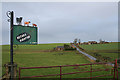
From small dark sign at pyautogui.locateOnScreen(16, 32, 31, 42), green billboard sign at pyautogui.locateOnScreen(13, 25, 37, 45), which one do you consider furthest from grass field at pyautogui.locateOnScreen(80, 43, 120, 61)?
small dark sign at pyautogui.locateOnScreen(16, 32, 31, 42)

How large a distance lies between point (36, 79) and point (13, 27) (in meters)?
4.37

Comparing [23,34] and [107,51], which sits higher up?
[23,34]

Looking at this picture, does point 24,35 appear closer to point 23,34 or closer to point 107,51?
point 23,34

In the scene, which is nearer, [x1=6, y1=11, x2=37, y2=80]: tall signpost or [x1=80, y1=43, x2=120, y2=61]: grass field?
[x1=6, y1=11, x2=37, y2=80]: tall signpost

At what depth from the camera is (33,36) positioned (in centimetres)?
361

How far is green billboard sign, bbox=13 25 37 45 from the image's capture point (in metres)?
3.53

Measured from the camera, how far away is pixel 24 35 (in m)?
3.51

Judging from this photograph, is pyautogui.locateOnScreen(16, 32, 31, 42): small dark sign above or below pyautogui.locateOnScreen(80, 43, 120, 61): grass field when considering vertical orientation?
above

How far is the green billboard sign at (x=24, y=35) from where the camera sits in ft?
11.6

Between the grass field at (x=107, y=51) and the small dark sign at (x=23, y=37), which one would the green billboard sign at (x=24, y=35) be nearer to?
the small dark sign at (x=23, y=37)

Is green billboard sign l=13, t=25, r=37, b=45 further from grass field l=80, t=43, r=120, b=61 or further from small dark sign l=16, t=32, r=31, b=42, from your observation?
grass field l=80, t=43, r=120, b=61

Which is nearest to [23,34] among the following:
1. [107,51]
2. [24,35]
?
[24,35]

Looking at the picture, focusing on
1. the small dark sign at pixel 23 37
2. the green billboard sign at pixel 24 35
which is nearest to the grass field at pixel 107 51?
the green billboard sign at pixel 24 35

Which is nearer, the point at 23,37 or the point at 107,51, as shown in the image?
the point at 23,37
